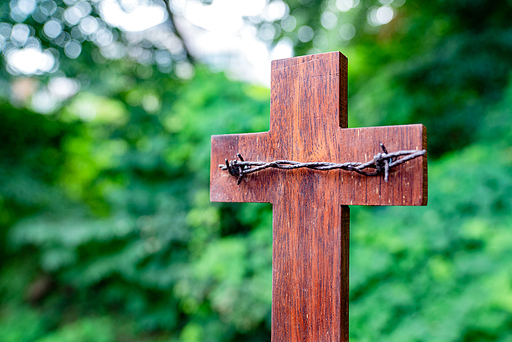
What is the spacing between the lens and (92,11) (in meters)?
3.61

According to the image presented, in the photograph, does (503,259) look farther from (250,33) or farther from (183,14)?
(183,14)

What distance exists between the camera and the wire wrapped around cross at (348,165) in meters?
0.68

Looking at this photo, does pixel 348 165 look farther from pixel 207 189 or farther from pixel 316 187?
pixel 207 189

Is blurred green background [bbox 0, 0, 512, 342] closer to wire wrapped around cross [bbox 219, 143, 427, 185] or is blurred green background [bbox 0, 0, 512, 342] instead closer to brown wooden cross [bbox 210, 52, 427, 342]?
brown wooden cross [bbox 210, 52, 427, 342]

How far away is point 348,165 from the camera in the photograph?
2.40 ft

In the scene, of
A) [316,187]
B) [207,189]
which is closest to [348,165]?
[316,187]

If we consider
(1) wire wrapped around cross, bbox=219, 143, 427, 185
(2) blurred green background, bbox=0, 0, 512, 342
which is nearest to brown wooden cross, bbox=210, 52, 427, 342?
(1) wire wrapped around cross, bbox=219, 143, 427, 185

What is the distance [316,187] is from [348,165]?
0.10 meters

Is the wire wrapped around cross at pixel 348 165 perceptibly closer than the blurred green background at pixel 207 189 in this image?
Yes

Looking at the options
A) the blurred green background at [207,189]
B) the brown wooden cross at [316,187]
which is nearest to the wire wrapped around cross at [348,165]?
the brown wooden cross at [316,187]

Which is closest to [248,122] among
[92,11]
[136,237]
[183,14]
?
[136,237]

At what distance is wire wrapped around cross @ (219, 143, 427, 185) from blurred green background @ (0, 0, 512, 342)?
141 centimetres

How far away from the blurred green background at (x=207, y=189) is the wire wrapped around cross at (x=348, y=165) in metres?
1.41

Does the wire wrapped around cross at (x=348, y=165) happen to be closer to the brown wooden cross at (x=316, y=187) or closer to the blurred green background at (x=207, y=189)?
the brown wooden cross at (x=316, y=187)
